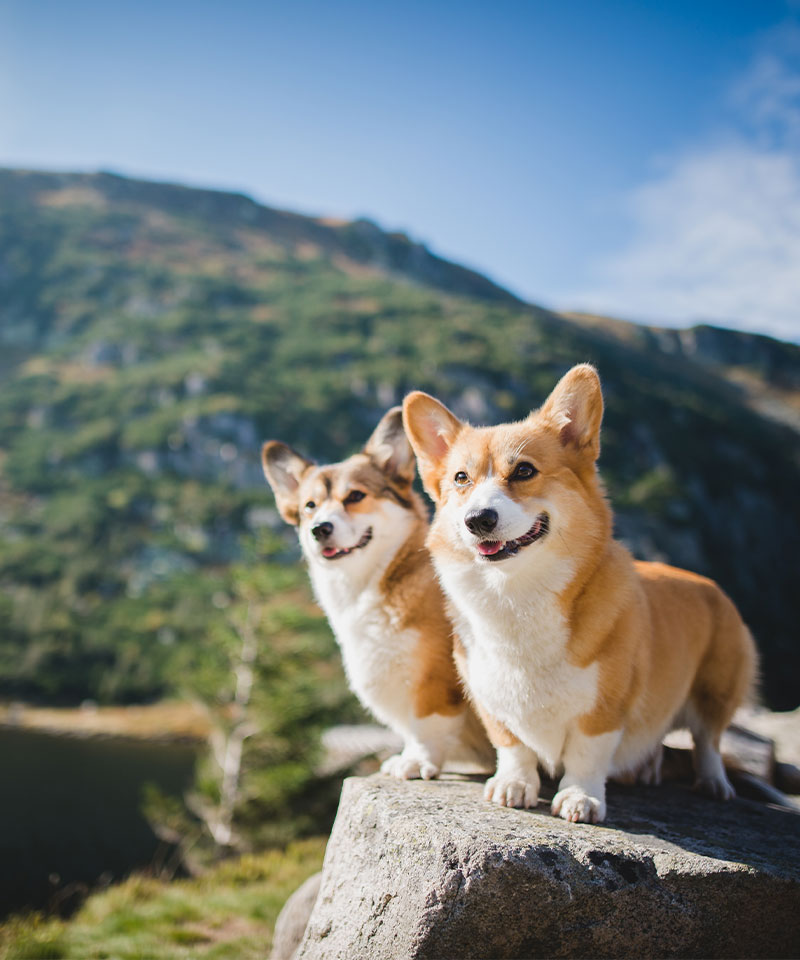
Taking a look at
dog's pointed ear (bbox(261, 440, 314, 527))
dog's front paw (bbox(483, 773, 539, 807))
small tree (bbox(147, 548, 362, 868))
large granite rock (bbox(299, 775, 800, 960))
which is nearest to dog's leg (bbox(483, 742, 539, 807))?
dog's front paw (bbox(483, 773, 539, 807))

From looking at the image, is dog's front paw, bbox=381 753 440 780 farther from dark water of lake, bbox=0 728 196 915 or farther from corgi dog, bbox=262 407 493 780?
dark water of lake, bbox=0 728 196 915

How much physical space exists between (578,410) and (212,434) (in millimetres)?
136347

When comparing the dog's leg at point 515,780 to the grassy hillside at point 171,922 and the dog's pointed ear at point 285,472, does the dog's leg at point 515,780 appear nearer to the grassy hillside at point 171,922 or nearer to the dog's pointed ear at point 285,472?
the dog's pointed ear at point 285,472

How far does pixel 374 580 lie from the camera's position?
485 cm

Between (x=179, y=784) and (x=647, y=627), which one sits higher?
(x=647, y=627)

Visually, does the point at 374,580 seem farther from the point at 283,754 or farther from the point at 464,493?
the point at 283,754

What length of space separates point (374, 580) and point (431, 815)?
71.2 inches

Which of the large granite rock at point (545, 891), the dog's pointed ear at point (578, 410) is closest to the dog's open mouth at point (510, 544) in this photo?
the dog's pointed ear at point (578, 410)

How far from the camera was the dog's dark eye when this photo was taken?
3520mm

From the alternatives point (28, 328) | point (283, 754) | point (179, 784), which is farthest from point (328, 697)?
point (28, 328)

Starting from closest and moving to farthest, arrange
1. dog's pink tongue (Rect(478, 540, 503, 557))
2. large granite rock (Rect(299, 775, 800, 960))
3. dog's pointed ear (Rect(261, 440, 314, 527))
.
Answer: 1. large granite rock (Rect(299, 775, 800, 960))
2. dog's pink tongue (Rect(478, 540, 503, 557))
3. dog's pointed ear (Rect(261, 440, 314, 527))

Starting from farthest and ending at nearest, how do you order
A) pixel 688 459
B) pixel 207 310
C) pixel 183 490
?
pixel 207 310 → pixel 688 459 → pixel 183 490

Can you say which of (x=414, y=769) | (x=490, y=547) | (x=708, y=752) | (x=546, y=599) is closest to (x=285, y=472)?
(x=414, y=769)

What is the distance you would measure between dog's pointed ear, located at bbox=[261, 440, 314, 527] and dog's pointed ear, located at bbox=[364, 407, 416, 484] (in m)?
0.67
